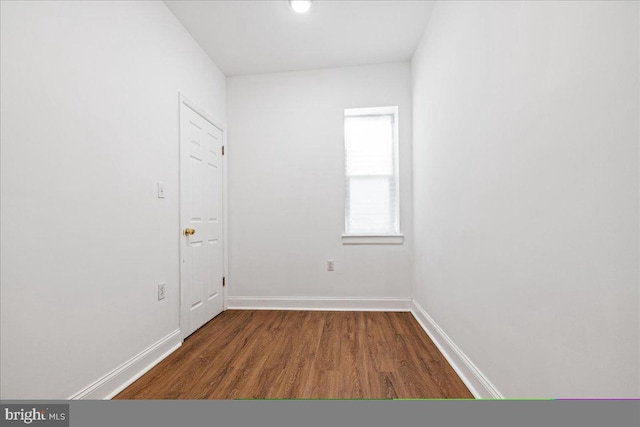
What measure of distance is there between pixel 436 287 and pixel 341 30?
240 cm

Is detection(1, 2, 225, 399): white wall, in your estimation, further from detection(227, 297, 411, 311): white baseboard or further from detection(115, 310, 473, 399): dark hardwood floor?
detection(227, 297, 411, 311): white baseboard

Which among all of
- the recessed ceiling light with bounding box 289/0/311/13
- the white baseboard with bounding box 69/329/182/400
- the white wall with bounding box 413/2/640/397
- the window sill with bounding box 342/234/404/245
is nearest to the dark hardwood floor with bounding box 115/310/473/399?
the white baseboard with bounding box 69/329/182/400

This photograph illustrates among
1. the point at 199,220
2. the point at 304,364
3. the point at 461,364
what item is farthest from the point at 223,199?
the point at 461,364

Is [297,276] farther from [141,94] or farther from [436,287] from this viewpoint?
[141,94]

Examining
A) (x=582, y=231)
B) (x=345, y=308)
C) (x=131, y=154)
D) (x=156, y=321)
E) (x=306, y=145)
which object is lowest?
(x=345, y=308)

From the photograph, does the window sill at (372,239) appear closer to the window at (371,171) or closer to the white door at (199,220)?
the window at (371,171)

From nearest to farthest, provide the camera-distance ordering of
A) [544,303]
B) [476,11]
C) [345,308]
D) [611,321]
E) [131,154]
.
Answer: [611,321], [544,303], [476,11], [131,154], [345,308]

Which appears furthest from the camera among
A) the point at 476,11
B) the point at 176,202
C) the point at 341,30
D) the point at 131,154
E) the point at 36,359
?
the point at 341,30

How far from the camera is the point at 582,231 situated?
87 centimetres

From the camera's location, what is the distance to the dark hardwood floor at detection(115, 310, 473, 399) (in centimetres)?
161

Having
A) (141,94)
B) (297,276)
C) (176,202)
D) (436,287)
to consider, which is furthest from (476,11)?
(297,276)

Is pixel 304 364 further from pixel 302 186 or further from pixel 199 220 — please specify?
pixel 302 186

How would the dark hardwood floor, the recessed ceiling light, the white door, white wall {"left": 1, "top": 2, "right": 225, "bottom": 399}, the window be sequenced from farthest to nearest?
the window, the white door, the recessed ceiling light, the dark hardwood floor, white wall {"left": 1, "top": 2, "right": 225, "bottom": 399}

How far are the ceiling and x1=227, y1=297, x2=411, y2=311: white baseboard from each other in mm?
2587
